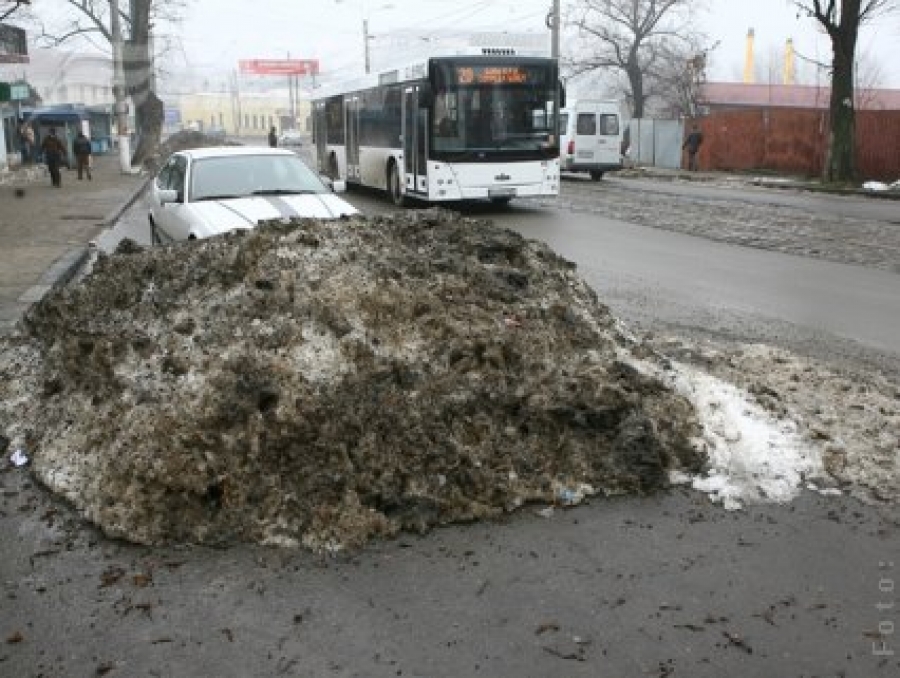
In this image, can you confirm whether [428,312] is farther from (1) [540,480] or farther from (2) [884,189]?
(2) [884,189]

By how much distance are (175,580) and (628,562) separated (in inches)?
75.9

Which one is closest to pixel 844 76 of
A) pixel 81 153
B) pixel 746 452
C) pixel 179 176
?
pixel 179 176

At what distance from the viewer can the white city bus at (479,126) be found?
17766 mm

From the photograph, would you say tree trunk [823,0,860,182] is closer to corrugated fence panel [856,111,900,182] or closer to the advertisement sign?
corrugated fence panel [856,111,900,182]

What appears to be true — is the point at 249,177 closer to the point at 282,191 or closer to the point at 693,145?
the point at 282,191

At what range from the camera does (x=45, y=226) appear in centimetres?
1622

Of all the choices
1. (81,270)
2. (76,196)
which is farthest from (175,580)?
(76,196)

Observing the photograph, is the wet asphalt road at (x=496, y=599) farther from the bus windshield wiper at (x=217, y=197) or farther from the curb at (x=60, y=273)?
the bus windshield wiper at (x=217, y=197)

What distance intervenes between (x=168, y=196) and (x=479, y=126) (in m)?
9.25

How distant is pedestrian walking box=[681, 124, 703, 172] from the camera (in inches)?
1405

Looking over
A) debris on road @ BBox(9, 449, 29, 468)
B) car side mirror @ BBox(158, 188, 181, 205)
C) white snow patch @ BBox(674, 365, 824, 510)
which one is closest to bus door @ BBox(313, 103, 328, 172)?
car side mirror @ BBox(158, 188, 181, 205)

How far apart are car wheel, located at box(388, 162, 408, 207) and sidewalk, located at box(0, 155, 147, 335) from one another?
5893mm

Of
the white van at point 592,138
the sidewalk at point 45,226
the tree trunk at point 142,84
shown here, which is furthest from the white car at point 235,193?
the tree trunk at point 142,84

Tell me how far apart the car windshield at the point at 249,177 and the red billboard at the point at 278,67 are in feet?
357
